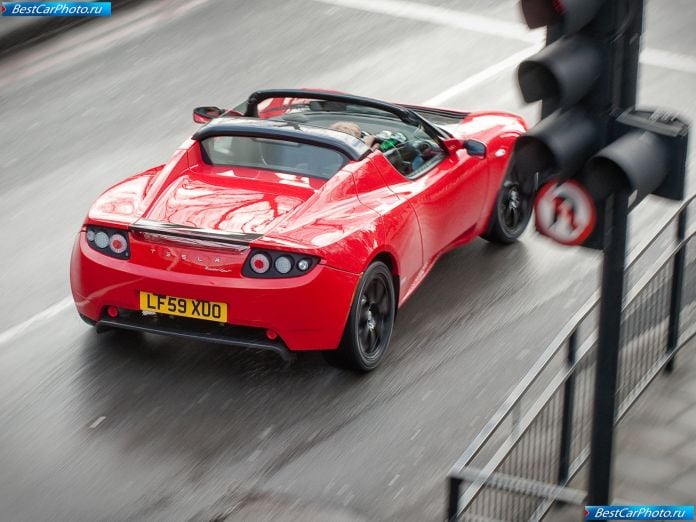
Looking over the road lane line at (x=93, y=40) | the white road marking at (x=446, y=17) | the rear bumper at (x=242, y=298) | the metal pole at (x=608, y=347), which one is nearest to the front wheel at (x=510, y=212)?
the rear bumper at (x=242, y=298)

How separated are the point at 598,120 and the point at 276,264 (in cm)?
307

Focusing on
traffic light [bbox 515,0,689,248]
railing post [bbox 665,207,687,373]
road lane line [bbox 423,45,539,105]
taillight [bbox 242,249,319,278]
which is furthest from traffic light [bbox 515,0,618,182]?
road lane line [bbox 423,45,539,105]

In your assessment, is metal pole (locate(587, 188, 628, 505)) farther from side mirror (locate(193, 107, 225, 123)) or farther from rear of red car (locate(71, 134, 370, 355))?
side mirror (locate(193, 107, 225, 123))

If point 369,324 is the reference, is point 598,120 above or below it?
above

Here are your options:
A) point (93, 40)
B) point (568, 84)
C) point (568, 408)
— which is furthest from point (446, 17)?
point (568, 84)

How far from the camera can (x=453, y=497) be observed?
649 centimetres

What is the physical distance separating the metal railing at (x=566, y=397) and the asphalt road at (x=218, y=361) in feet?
2.48

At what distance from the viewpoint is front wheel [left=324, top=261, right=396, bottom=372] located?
888cm

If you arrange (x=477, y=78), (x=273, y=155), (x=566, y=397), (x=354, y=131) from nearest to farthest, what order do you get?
(x=566, y=397) < (x=273, y=155) < (x=354, y=131) < (x=477, y=78)

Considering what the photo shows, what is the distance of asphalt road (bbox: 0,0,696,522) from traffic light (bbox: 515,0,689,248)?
255 centimetres

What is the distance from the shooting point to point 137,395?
8.96 m

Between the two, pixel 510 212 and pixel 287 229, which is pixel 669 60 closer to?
pixel 510 212

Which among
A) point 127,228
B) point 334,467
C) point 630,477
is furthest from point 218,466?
point 630,477

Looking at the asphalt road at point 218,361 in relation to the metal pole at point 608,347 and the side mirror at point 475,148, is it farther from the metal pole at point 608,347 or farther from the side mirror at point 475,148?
the metal pole at point 608,347
